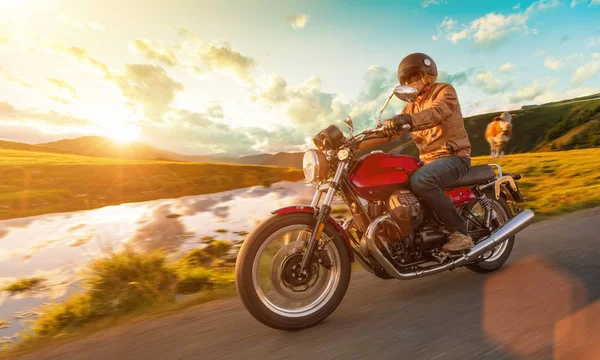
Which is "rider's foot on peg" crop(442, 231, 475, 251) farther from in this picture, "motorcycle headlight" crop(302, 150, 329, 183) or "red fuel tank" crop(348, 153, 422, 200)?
"motorcycle headlight" crop(302, 150, 329, 183)

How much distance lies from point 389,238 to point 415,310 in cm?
61

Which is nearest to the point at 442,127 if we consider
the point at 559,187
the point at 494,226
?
the point at 494,226

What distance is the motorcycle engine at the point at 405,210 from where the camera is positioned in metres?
3.39

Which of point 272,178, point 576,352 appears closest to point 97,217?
point 272,178

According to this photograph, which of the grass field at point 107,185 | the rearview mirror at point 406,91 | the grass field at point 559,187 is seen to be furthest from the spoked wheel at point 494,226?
the grass field at point 107,185

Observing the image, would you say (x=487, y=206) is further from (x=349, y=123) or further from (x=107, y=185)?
(x=107, y=185)

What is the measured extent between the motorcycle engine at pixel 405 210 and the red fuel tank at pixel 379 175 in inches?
3.3

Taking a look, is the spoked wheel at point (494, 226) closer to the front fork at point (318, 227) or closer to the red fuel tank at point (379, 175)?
the red fuel tank at point (379, 175)

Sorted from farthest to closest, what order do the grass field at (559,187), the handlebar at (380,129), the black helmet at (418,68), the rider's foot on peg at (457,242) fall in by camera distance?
the grass field at (559,187) < the black helmet at (418,68) < the rider's foot on peg at (457,242) < the handlebar at (380,129)

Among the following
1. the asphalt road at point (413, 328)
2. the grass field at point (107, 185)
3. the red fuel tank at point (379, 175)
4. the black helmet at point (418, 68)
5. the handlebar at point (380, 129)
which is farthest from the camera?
the grass field at point (107, 185)

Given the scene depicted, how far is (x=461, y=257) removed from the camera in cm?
369

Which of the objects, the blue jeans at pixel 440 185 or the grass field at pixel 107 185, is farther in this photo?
the grass field at pixel 107 185

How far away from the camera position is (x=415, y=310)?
3.22m

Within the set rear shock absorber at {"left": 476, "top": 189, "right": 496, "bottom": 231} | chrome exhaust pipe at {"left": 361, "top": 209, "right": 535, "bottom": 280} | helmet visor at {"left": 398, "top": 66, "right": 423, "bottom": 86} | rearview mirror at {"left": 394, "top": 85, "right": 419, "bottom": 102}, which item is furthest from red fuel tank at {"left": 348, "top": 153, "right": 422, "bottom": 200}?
Answer: rear shock absorber at {"left": 476, "top": 189, "right": 496, "bottom": 231}
